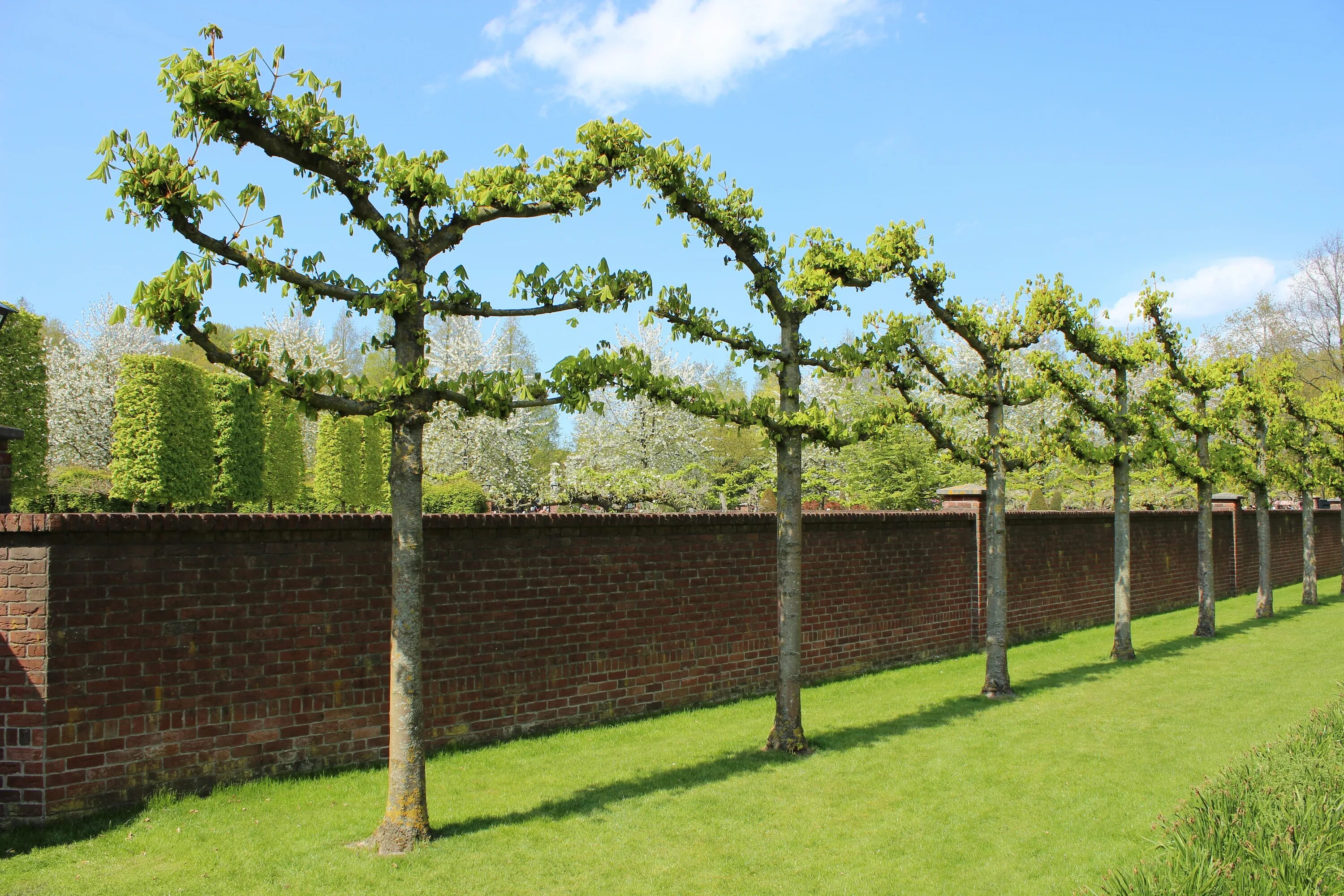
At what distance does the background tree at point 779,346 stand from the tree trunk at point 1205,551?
10.8m

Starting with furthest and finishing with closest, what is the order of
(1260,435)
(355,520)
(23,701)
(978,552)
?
(1260,435)
(978,552)
(355,520)
(23,701)

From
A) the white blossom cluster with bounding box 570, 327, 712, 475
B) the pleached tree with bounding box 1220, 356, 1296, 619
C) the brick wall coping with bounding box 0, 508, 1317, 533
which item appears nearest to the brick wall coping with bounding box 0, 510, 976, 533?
the brick wall coping with bounding box 0, 508, 1317, 533

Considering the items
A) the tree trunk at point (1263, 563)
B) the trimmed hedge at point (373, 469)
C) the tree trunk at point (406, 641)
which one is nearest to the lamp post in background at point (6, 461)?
the tree trunk at point (406, 641)

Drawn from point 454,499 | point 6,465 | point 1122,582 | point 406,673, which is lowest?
point 1122,582

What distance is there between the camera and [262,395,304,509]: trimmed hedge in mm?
20984

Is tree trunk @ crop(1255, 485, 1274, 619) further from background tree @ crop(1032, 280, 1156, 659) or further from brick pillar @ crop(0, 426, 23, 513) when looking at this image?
brick pillar @ crop(0, 426, 23, 513)

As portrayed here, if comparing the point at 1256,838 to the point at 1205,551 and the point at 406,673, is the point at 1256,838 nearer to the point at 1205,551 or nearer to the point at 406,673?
the point at 406,673

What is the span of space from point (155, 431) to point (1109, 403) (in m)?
16.4

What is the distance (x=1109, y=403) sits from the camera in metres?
13.7

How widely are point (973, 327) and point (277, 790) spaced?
863 cm

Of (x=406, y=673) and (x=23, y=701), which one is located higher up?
(x=406, y=673)

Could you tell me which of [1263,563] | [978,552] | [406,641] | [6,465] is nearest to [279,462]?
[978,552]

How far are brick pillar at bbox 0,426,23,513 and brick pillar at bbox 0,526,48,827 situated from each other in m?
0.58

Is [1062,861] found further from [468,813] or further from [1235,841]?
[468,813]
